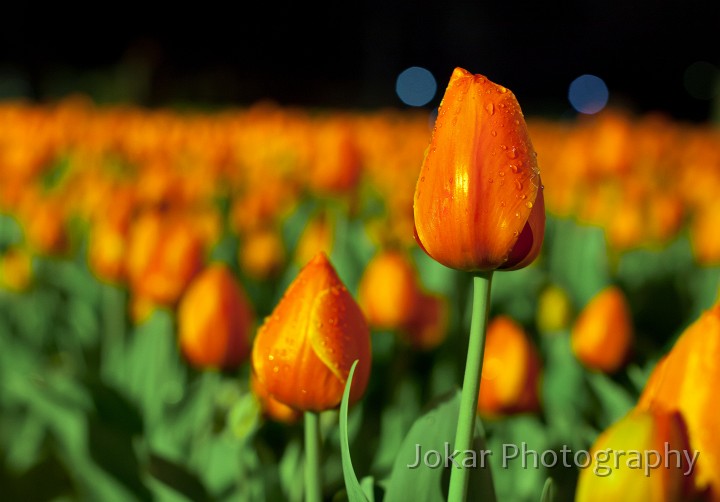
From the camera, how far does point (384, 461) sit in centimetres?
103

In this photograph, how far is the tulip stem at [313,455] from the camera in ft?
2.27

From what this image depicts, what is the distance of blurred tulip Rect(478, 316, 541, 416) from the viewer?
996 millimetres

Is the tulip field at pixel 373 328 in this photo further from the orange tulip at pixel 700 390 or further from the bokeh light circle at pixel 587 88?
the bokeh light circle at pixel 587 88

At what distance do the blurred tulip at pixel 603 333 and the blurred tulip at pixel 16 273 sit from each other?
116cm

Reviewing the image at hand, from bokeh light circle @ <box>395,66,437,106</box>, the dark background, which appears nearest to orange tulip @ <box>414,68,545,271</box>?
the dark background

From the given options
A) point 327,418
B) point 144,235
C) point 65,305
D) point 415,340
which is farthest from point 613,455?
point 65,305

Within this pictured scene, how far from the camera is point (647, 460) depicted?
530mm

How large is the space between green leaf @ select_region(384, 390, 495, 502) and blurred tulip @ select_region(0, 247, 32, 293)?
127 centimetres

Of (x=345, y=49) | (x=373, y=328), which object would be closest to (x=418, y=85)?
(x=345, y=49)

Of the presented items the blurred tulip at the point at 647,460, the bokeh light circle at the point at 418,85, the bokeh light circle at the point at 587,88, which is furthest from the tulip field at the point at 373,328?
the bokeh light circle at the point at 587,88

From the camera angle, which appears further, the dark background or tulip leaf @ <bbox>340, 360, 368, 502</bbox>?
the dark background

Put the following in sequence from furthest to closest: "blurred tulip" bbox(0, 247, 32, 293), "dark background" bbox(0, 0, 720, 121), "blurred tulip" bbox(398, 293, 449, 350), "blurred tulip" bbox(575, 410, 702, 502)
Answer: "dark background" bbox(0, 0, 720, 121) → "blurred tulip" bbox(0, 247, 32, 293) → "blurred tulip" bbox(398, 293, 449, 350) → "blurred tulip" bbox(575, 410, 702, 502)

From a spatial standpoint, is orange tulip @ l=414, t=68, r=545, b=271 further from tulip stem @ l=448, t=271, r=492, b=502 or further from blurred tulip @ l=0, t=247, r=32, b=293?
blurred tulip @ l=0, t=247, r=32, b=293

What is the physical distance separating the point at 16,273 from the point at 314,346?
126 cm
